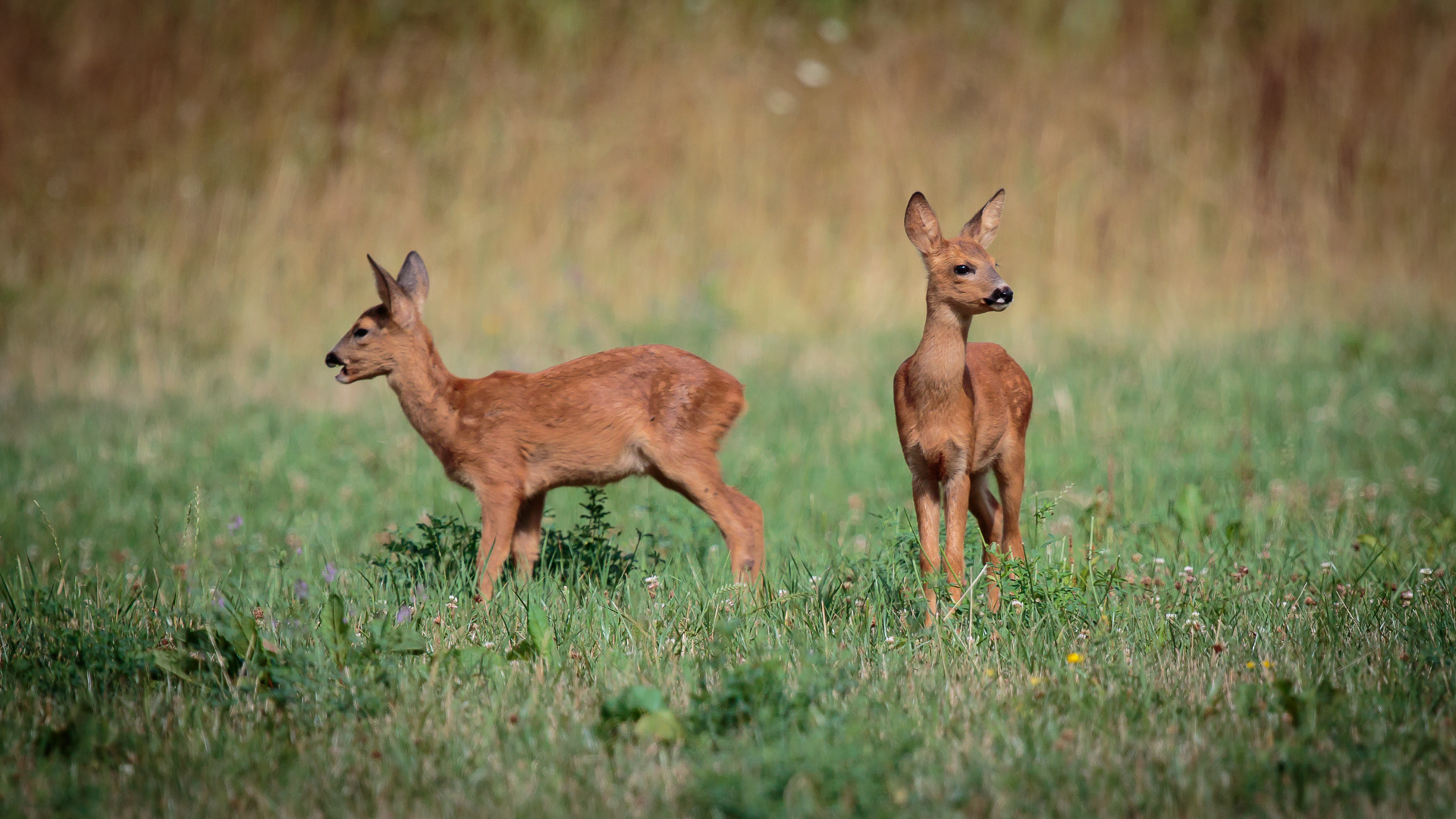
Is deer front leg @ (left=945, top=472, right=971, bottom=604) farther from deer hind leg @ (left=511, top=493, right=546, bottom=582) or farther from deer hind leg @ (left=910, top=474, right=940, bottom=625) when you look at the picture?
deer hind leg @ (left=511, top=493, right=546, bottom=582)

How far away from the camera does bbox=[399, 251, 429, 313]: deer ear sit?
5.56m

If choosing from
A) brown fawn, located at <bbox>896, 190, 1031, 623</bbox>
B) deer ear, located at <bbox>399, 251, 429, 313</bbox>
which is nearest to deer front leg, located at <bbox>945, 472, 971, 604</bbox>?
brown fawn, located at <bbox>896, 190, 1031, 623</bbox>

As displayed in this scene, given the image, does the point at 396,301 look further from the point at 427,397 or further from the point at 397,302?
the point at 427,397

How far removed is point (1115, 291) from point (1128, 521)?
7.22m

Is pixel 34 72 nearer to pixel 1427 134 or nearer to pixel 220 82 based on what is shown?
pixel 220 82

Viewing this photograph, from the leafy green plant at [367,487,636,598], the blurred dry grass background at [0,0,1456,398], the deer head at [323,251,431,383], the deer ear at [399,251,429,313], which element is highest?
the blurred dry grass background at [0,0,1456,398]

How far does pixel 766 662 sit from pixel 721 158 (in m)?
9.90

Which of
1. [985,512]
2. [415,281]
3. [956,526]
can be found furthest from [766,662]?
[415,281]

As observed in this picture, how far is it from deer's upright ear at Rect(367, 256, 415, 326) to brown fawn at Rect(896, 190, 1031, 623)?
2.01 m

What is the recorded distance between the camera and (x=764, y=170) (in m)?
13.4

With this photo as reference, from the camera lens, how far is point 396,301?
5.42m

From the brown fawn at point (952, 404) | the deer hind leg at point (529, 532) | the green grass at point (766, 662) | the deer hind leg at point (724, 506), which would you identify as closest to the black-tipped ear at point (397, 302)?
the deer hind leg at point (529, 532)

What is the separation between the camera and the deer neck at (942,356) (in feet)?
15.5

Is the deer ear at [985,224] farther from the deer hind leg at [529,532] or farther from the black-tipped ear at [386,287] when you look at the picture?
the black-tipped ear at [386,287]
